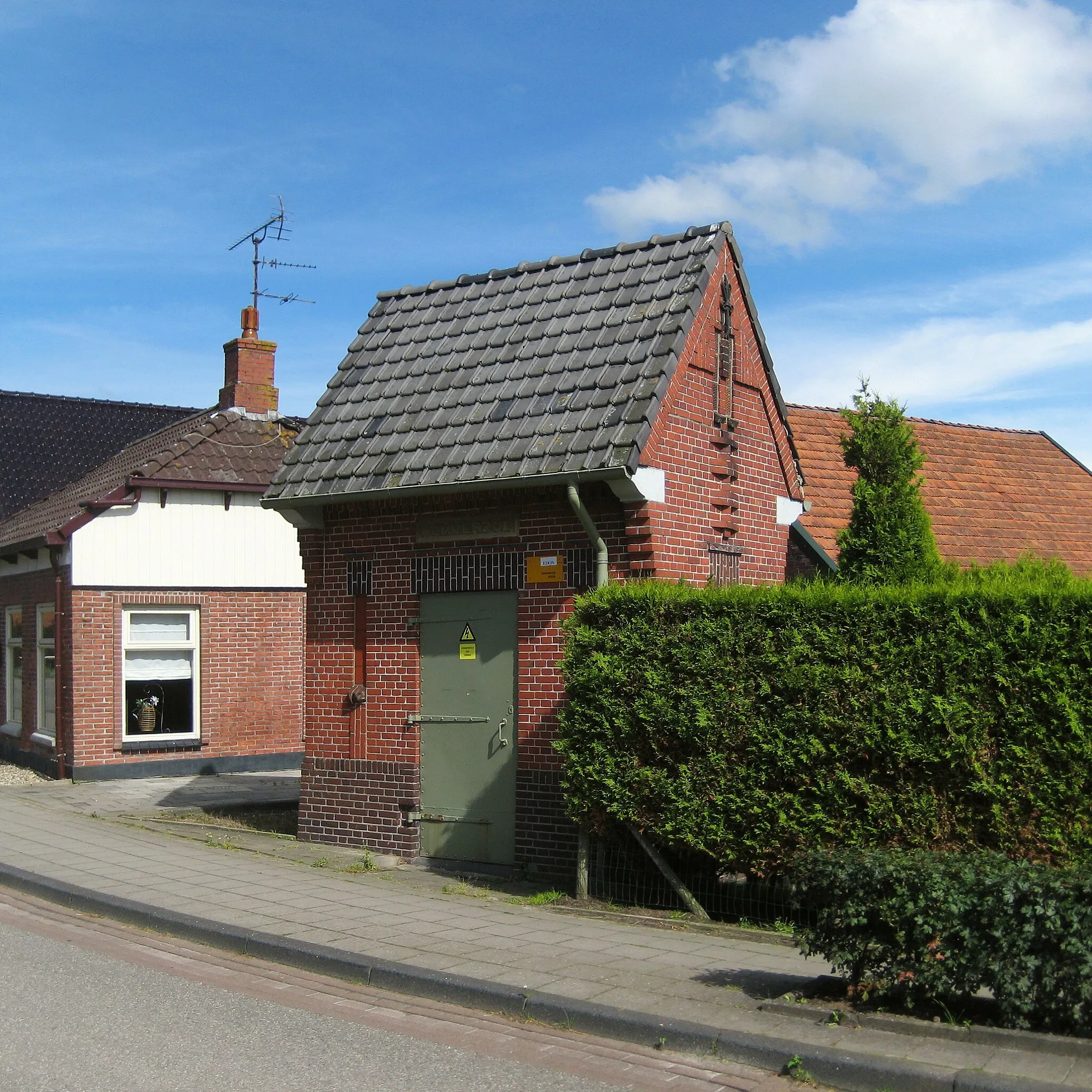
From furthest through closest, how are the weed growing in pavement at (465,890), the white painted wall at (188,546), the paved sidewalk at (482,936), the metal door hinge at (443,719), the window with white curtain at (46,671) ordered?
1. the window with white curtain at (46,671)
2. the white painted wall at (188,546)
3. the metal door hinge at (443,719)
4. the weed growing in pavement at (465,890)
5. the paved sidewalk at (482,936)

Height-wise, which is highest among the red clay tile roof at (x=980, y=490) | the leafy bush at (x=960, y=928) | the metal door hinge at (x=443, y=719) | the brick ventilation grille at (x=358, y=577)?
A: the red clay tile roof at (x=980, y=490)

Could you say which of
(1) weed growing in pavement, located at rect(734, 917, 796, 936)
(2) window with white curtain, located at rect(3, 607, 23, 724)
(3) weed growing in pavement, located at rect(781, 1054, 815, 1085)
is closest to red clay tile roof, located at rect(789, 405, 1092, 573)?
(1) weed growing in pavement, located at rect(734, 917, 796, 936)

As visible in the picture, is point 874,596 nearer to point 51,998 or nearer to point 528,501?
point 528,501

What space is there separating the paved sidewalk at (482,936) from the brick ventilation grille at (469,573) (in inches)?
103

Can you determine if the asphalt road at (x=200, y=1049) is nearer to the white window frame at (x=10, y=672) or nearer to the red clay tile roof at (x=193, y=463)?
the red clay tile roof at (x=193, y=463)

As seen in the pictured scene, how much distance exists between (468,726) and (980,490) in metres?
12.2

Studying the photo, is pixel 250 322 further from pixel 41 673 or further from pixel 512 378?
pixel 512 378

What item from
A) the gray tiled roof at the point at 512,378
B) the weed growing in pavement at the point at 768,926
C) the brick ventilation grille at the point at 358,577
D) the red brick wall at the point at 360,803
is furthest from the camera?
the brick ventilation grille at the point at 358,577

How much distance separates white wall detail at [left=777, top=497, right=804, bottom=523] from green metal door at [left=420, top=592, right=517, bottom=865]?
3309 mm

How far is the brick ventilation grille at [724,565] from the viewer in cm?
1140

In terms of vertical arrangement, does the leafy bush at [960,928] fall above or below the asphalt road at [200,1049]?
above

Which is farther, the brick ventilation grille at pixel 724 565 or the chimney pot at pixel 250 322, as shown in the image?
the chimney pot at pixel 250 322

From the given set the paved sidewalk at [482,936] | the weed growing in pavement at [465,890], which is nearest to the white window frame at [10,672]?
the paved sidewalk at [482,936]

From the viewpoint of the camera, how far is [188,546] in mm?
19625
